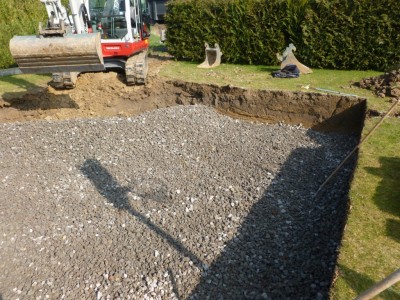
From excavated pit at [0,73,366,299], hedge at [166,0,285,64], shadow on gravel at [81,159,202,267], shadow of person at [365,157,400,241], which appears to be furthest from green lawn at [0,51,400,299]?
hedge at [166,0,285,64]

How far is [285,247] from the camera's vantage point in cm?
439

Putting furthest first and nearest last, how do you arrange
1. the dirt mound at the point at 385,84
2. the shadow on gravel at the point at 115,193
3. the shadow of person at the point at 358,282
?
1. the dirt mound at the point at 385,84
2. the shadow on gravel at the point at 115,193
3. the shadow of person at the point at 358,282

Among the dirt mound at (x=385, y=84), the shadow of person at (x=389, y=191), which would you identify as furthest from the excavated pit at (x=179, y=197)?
the dirt mound at (x=385, y=84)

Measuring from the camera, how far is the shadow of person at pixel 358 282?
2.85 metres

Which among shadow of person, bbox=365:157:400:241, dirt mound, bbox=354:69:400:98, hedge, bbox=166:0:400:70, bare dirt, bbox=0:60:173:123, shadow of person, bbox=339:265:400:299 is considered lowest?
bare dirt, bbox=0:60:173:123

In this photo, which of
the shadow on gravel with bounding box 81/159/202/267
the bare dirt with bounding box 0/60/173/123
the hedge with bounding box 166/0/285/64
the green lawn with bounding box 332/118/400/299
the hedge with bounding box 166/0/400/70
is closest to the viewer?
the green lawn with bounding box 332/118/400/299

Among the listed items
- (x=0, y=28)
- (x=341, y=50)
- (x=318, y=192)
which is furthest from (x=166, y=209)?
(x=0, y=28)

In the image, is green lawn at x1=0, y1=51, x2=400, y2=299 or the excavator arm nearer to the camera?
green lawn at x1=0, y1=51, x2=400, y2=299

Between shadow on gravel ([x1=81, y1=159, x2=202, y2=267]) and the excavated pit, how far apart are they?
0.08ft

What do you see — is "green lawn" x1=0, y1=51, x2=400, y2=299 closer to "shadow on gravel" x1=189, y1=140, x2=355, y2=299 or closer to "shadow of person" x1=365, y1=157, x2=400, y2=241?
"shadow of person" x1=365, y1=157, x2=400, y2=241

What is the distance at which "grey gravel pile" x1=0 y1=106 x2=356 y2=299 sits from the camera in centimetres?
402

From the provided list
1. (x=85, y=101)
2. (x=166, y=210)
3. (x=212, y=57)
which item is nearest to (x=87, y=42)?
(x=85, y=101)

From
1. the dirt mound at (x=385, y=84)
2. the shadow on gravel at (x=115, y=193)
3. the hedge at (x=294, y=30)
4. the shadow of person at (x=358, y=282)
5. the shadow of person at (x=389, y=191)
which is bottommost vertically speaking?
the shadow on gravel at (x=115, y=193)

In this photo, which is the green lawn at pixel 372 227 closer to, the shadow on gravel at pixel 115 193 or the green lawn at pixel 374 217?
the green lawn at pixel 374 217
